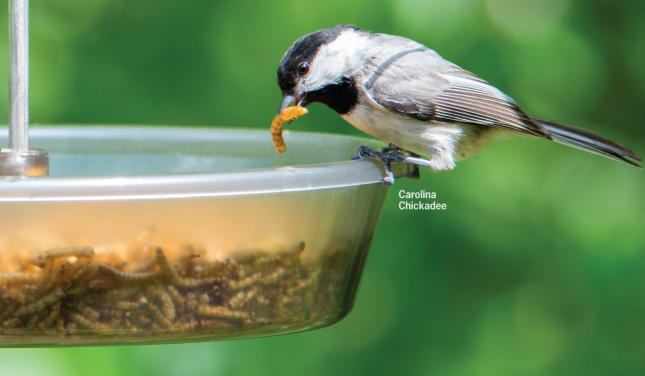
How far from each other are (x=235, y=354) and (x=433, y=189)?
1009 millimetres

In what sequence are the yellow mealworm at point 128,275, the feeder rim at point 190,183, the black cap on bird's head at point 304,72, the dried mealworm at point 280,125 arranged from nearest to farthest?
the feeder rim at point 190,183 → the yellow mealworm at point 128,275 → the dried mealworm at point 280,125 → the black cap on bird's head at point 304,72

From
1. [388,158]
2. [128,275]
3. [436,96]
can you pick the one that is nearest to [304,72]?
[436,96]

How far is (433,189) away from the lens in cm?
348


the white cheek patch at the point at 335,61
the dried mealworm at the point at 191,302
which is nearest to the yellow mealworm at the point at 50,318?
the dried mealworm at the point at 191,302

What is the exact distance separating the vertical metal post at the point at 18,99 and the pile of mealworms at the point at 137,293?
0.30 meters

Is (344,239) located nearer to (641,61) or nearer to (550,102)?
(550,102)

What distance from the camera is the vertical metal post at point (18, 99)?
5.33ft

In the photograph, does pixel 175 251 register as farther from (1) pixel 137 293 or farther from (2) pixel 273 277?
(2) pixel 273 277

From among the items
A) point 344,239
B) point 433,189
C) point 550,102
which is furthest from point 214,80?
point 344,239

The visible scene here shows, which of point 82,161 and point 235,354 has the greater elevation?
point 82,161

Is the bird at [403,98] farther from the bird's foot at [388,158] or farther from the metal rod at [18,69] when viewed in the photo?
the metal rod at [18,69]

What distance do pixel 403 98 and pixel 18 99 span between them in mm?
1094

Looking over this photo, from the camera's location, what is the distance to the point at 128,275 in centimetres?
146

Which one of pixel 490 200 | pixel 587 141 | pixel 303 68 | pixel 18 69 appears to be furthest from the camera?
pixel 490 200
